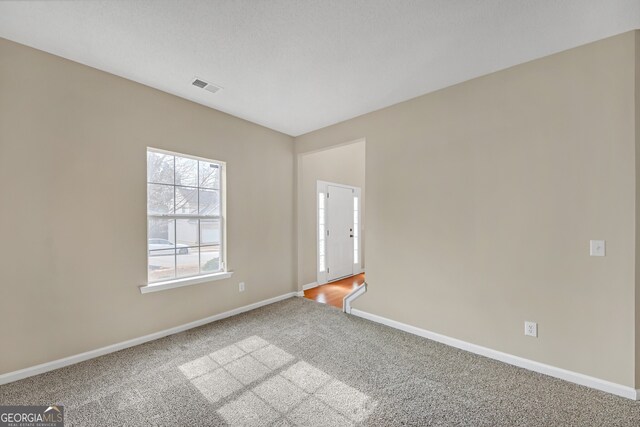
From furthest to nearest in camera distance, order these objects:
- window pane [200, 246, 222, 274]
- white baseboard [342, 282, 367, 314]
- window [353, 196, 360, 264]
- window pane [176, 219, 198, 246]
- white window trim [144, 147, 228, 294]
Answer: window [353, 196, 360, 264]
white baseboard [342, 282, 367, 314]
window pane [200, 246, 222, 274]
window pane [176, 219, 198, 246]
white window trim [144, 147, 228, 294]

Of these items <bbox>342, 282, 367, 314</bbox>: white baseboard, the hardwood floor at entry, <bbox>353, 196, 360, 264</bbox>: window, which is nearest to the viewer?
<bbox>342, 282, 367, 314</bbox>: white baseboard

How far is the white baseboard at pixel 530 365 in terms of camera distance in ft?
6.32

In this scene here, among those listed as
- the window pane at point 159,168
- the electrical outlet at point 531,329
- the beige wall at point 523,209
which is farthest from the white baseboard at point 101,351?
the electrical outlet at point 531,329

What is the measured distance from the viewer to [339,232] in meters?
5.36

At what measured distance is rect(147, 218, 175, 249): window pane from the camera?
9.37 ft

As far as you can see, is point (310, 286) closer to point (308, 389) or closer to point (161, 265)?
point (161, 265)

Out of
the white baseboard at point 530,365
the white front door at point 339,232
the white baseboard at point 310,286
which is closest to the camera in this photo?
the white baseboard at point 530,365

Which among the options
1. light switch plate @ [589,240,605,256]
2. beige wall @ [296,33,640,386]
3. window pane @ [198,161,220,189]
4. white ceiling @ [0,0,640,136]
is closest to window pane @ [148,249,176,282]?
window pane @ [198,161,220,189]

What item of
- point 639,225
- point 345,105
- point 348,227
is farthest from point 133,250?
point 639,225

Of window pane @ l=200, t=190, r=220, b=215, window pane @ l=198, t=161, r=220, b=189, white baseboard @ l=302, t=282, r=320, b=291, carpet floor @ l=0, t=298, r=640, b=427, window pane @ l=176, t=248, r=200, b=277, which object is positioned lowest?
carpet floor @ l=0, t=298, r=640, b=427

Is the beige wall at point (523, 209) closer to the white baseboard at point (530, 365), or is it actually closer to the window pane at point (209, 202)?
the white baseboard at point (530, 365)

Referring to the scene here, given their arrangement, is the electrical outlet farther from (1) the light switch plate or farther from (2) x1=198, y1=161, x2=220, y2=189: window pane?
(2) x1=198, y1=161, x2=220, y2=189: window pane

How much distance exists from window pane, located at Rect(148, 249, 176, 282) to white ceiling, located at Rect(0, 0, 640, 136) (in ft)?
5.76

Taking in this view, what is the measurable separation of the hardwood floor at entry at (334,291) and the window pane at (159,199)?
7.98ft
